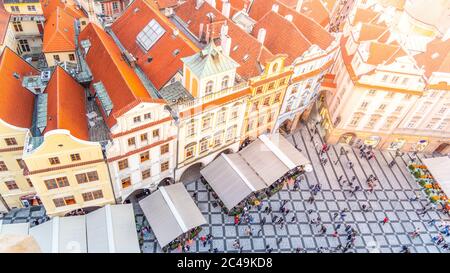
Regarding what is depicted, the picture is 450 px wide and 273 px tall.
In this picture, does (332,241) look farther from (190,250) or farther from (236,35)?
(236,35)

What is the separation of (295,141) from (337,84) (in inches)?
467

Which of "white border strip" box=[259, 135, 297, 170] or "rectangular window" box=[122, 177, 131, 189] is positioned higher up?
"rectangular window" box=[122, 177, 131, 189]

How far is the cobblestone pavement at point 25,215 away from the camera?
42.3 meters

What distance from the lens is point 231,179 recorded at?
1833 inches

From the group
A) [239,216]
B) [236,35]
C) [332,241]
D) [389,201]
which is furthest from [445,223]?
[236,35]

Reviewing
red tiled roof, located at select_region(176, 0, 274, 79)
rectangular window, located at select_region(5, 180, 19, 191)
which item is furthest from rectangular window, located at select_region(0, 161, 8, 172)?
red tiled roof, located at select_region(176, 0, 274, 79)

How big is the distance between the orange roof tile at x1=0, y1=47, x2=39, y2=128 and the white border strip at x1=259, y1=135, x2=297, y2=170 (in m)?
30.8

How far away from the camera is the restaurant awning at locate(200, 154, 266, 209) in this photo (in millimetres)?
45062

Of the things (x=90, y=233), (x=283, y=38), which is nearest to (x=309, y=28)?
(x=283, y=38)

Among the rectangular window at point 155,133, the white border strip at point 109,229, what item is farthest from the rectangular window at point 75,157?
the white border strip at point 109,229

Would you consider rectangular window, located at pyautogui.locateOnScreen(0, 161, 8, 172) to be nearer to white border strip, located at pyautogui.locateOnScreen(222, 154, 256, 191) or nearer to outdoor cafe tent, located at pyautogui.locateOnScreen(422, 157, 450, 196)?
white border strip, located at pyautogui.locateOnScreen(222, 154, 256, 191)

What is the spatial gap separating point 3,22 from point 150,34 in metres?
21.6

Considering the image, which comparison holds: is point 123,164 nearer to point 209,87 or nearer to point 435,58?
point 209,87
